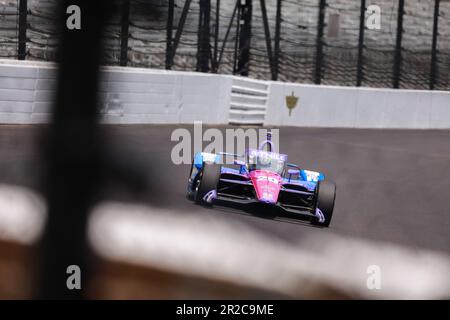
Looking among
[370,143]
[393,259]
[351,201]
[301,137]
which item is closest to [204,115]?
[301,137]

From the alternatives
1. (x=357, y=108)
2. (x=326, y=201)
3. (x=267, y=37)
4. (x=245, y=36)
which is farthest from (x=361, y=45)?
(x=326, y=201)

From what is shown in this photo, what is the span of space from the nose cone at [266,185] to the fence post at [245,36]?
1188 cm

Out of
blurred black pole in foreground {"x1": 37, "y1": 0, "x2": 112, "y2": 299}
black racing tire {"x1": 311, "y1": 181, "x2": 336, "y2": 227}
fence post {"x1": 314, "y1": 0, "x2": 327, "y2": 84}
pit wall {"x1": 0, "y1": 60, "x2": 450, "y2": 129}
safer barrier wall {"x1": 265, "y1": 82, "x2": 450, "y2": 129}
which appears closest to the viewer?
blurred black pole in foreground {"x1": 37, "y1": 0, "x2": 112, "y2": 299}

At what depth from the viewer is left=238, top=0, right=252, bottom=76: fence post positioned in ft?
66.3

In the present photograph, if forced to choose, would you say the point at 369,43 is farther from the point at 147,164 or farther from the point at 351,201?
the point at 147,164

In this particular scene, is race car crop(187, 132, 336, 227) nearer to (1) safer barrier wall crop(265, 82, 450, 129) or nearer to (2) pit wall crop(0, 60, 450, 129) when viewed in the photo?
(2) pit wall crop(0, 60, 450, 129)

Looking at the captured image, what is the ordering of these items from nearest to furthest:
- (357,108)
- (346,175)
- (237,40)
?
(346,175), (237,40), (357,108)

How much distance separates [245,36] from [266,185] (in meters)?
12.4

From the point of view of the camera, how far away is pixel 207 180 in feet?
26.6

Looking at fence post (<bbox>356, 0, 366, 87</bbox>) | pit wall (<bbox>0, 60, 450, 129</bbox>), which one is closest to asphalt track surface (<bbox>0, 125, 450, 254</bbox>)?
pit wall (<bbox>0, 60, 450, 129</bbox>)

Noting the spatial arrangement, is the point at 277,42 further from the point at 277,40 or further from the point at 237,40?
the point at 237,40

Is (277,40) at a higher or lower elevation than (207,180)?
higher

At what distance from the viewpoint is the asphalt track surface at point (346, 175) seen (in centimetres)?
103

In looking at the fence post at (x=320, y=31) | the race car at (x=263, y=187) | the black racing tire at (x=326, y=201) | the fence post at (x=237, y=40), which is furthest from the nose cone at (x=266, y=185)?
the fence post at (x=320, y=31)
